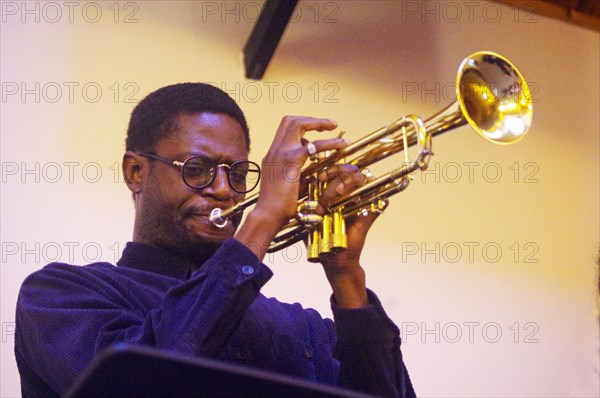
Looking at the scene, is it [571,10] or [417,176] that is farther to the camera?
[571,10]

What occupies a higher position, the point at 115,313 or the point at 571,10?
the point at 571,10

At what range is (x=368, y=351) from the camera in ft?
6.30

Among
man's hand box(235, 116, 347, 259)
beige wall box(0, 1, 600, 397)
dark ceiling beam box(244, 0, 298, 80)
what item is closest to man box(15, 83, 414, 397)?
man's hand box(235, 116, 347, 259)

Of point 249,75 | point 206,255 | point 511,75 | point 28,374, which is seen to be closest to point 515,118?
point 511,75

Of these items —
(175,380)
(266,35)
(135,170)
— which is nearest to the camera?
(175,380)

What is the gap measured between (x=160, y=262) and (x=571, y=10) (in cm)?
293

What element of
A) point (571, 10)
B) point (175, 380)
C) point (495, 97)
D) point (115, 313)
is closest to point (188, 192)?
point (115, 313)

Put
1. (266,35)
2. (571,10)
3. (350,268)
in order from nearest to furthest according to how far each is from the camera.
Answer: (350,268) → (266,35) → (571,10)

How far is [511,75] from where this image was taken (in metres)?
2.01

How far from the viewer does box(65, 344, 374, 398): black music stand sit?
3.24 feet

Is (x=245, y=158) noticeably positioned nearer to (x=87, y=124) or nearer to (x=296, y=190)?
(x=296, y=190)

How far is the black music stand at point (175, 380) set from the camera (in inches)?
38.9

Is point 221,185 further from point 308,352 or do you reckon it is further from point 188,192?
point 308,352

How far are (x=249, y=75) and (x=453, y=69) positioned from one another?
96 cm
